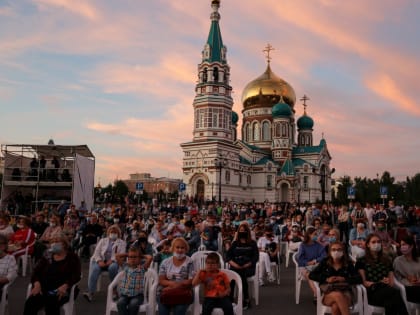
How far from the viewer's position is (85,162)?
73.2 ft

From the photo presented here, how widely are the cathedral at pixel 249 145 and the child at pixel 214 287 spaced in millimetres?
40362

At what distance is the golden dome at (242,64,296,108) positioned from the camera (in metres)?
70.6

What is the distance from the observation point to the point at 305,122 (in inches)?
2881

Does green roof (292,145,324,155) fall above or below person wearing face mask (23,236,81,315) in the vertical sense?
above

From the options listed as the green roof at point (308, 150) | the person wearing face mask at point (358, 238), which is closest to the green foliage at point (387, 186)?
the green roof at point (308, 150)

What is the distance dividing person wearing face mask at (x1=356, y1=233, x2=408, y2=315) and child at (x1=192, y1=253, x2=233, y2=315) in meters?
1.96

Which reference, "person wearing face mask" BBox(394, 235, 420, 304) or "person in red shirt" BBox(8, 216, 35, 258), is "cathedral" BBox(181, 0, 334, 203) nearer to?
"person in red shirt" BBox(8, 216, 35, 258)

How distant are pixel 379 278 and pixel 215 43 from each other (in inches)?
2128

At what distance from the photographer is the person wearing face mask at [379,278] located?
575 centimetres

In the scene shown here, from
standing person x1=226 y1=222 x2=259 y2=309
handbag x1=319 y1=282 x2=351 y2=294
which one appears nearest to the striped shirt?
standing person x1=226 y1=222 x2=259 y2=309

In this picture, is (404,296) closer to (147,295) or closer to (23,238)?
(147,295)

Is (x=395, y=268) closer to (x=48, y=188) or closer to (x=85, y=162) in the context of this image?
(x=85, y=162)

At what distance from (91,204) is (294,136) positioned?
172 ft

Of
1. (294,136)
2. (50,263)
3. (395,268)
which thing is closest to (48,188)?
(50,263)
